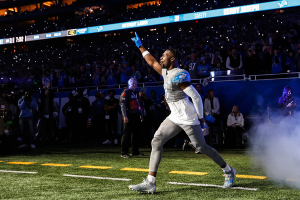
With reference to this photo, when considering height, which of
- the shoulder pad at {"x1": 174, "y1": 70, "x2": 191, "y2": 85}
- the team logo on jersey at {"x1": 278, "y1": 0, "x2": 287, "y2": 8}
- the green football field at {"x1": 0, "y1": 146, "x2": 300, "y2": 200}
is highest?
the team logo on jersey at {"x1": 278, "y1": 0, "x2": 287, "y2": 8}

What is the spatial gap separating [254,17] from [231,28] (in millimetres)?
2371

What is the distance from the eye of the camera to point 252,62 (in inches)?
479

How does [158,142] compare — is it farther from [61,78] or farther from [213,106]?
[61,78]

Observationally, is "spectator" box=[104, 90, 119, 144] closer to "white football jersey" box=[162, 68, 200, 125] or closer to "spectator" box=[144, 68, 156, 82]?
"spectator" box=[144, 68, 156, 82]

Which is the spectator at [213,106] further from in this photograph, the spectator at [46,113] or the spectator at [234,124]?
the spectator at [46,113]

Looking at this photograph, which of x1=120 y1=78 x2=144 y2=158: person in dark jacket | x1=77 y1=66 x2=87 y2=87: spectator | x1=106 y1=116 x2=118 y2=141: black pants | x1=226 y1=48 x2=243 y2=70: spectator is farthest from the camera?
x1=77 y1=66 x2=87 y2=87: spectator

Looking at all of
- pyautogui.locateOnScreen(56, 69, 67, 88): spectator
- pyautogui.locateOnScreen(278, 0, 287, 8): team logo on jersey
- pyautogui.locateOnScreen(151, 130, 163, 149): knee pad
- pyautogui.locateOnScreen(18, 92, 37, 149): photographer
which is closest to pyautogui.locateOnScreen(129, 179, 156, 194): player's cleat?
pyautogui.locateOnScreen(151, 130, 163, 149): knee pad

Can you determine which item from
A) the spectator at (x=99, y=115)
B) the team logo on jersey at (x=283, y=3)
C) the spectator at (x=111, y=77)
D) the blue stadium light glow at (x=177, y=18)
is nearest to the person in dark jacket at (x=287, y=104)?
the spectator at (x=99, y=115)

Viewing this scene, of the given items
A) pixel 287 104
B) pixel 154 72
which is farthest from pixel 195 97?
pixel 154 72

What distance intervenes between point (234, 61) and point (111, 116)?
17.2 ft

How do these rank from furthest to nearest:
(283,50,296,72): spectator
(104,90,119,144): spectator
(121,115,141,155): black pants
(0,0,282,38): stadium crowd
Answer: (0,0,282,38): stadium crowd < (104,90,119,144): spectator < (283,50,296,72): spectator < (121,115,141,155): black pants

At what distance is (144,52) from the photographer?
17.2 feet

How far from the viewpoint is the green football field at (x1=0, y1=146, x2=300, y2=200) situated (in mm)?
4449

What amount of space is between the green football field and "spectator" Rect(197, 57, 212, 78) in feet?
17.3
